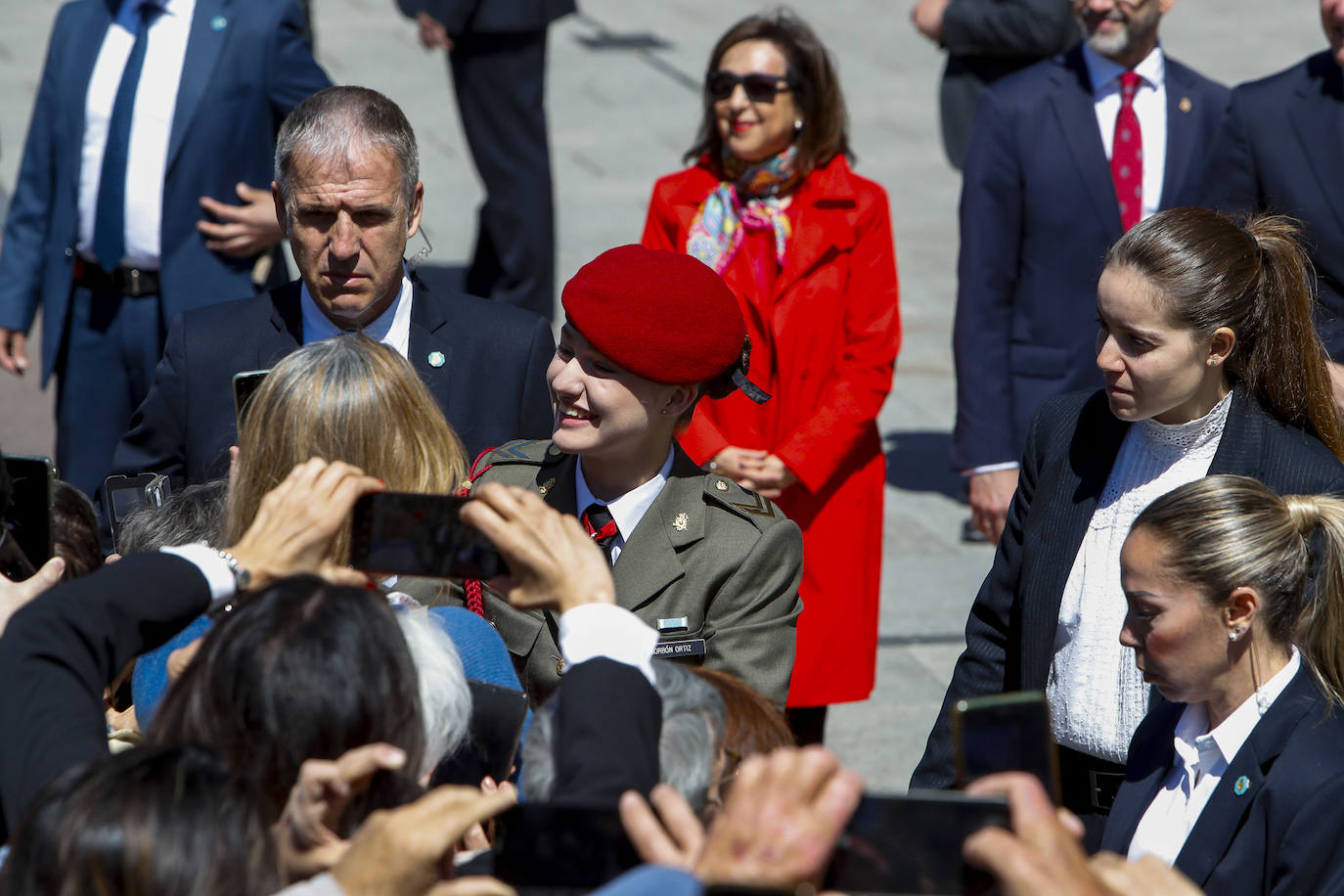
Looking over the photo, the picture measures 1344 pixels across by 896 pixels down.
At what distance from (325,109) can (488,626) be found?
134 centimetres

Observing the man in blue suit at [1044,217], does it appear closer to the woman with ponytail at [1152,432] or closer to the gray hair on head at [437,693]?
the woman with ponytail at [1152,432]

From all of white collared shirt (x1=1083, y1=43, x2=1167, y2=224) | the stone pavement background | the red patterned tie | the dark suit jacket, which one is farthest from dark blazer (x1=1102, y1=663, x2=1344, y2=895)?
the dark suit jacket

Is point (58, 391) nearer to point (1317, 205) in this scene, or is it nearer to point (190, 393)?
point (190, 393)

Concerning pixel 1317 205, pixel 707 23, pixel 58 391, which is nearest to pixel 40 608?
pixel 58 391

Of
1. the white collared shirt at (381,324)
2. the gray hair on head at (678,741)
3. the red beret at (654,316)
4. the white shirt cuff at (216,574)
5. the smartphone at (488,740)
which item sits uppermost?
the red beret at (654,316)

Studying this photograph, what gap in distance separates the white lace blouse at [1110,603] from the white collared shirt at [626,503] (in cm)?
80

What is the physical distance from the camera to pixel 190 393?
3424mm

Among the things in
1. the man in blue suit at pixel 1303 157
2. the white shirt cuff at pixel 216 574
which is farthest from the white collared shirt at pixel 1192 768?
the man in blue suit at pixel 1303 157

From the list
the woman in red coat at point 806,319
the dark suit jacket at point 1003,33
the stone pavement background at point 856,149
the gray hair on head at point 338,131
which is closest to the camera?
the gray hair on head at point 338,131

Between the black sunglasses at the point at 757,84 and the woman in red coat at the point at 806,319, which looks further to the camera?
the black sunglasses at the point at 757,84

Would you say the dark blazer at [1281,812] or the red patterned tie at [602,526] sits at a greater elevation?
the red patterned tie at [602,526]

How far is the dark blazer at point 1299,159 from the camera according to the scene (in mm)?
4156

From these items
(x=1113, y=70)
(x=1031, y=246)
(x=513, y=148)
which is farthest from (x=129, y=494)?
(x=513, y=148)

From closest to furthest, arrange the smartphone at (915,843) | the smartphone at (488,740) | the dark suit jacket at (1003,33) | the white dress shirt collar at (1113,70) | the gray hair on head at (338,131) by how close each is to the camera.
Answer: the smartphone at (915,843) → the smartphone at (488,740) → the gray hair on head at (338,131) → the white dress shirt collar at (1113,70) → the dark suit jacket at (1003,33)
